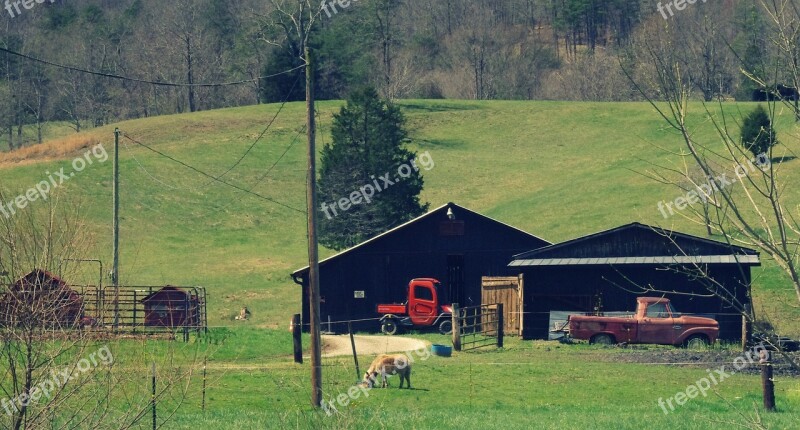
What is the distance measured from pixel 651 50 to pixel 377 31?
11820 centimetres

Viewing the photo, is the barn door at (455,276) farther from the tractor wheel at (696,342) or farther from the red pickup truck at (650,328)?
the tractor wheel at (696,342)

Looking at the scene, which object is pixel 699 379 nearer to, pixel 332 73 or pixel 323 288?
pixel 323 288

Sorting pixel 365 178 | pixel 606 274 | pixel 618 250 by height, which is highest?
pixel 365 178

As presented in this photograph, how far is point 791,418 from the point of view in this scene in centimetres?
1873

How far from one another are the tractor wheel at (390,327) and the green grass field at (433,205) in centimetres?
367

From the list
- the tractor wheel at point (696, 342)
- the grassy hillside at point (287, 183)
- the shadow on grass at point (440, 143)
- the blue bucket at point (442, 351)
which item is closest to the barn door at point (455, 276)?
the grassy hillside at point (287, 183)

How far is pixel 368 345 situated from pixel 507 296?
6.58 metres

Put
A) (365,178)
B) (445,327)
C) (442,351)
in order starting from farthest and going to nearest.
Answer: (365,178) → (445,327) → (442,351)

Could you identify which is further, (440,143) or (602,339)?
(440,143)

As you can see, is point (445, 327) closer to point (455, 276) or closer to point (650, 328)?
point (455, 276)

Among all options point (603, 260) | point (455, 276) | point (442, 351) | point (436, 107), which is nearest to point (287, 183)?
point (436, 107)

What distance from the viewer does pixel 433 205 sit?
74.9m

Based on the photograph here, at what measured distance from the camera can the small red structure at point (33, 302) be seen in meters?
12.2

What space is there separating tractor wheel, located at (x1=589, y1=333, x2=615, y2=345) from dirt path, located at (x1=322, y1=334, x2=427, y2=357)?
5525mm
